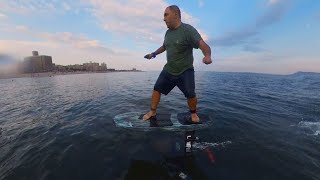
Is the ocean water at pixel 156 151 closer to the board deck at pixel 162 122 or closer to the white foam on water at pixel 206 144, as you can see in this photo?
the white foam on water at pixel 206 144

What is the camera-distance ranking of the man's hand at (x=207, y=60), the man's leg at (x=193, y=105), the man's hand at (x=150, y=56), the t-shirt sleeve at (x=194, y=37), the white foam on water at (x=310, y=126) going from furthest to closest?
the white foam on water at (x=310, y=126), the man's hand at (x=150, y=56), the man's leg at (x=193, y=105), the t-shirt sleeve at (x=194, y=37), the man's hand at (x=207, y=60)

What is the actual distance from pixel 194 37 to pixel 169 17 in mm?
879

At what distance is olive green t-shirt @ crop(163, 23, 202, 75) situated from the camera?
606cm

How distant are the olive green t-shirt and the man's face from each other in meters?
0.22

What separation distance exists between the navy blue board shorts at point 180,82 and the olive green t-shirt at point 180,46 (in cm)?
12

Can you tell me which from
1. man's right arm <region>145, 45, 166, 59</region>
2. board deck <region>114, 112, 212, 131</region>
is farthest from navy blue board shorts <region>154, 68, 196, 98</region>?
board deck <region>114, 112, 212, 131</region>

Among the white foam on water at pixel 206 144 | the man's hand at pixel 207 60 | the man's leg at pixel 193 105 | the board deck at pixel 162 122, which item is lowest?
the white foam on water at pixel 206 144

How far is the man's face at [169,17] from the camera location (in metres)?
6.13

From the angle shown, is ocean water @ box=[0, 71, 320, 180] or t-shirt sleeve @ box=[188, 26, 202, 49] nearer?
ocean water @ box=[0, 71, 320, 180]

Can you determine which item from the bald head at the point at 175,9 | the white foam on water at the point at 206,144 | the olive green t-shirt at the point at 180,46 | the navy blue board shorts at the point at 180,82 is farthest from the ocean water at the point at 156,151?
the bald head at the point at 175,9

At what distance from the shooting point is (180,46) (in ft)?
20.7

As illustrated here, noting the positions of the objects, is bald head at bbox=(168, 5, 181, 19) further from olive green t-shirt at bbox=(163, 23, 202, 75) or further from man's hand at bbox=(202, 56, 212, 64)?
man's hand at bbox=(202, 56, 212, 64)

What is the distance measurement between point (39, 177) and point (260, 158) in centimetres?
577

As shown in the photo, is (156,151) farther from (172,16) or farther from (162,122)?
(172,16)
